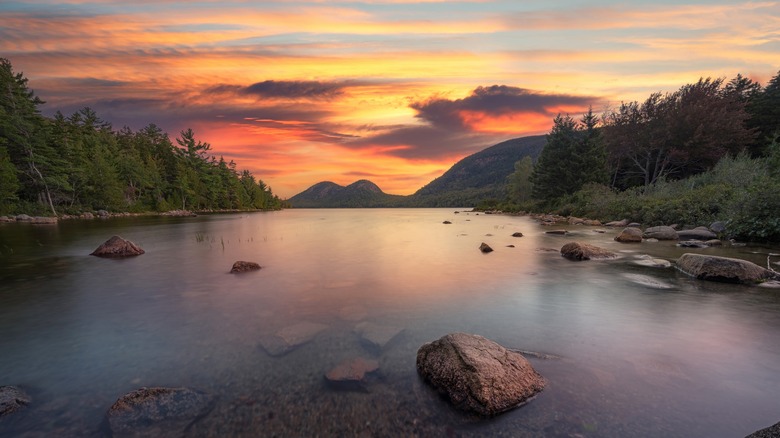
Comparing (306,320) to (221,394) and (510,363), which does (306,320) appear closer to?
(221,394)

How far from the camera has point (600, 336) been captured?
6828 mm

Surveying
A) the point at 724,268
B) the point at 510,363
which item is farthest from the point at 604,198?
the point at 510,363

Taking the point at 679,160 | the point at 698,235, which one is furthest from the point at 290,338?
the point at 679,160

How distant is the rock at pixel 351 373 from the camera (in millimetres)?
4938

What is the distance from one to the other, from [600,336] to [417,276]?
23.5ft

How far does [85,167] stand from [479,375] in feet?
284

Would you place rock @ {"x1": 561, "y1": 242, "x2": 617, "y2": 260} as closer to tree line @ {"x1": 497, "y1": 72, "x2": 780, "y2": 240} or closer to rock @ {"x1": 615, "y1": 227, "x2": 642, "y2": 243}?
rock @ {"x1": 615, "y1": 227, "x2": 642, "y2": 243}

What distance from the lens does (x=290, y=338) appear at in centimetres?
671

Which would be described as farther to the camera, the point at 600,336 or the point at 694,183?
the point at 694,183

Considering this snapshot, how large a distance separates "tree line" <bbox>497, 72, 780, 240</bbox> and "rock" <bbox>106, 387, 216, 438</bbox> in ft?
91.0

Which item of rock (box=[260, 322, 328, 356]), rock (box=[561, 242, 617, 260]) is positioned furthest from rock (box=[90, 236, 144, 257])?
rock (box=[561, 242, 617, 260])

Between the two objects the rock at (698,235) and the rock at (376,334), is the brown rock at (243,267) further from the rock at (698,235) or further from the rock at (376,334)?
the rock at (698,235)

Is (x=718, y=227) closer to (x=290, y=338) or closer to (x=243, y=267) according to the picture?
(x=290, y=338)

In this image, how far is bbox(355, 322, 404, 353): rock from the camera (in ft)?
21.0
